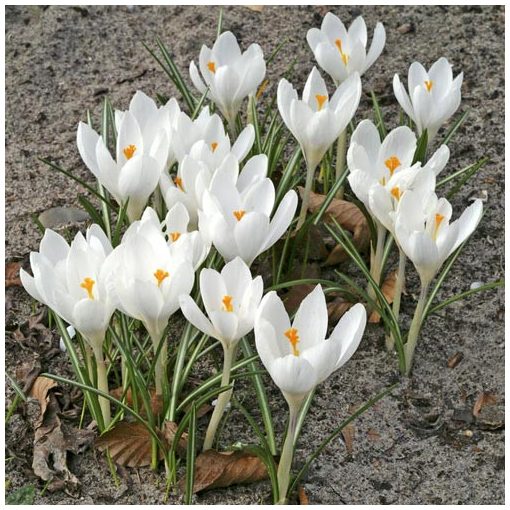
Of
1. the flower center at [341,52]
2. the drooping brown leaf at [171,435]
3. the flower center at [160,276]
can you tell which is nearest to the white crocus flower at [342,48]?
the flower center at [341,52]

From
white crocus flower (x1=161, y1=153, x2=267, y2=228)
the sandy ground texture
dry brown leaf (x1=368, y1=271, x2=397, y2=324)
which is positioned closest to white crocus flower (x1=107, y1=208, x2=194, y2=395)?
white crocus flower (x1=161, y1=153, x2=267, y2=228)

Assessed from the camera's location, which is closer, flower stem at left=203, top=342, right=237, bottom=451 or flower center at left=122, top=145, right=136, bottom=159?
flower stem at left=203, top=342, right=237, bottom=451

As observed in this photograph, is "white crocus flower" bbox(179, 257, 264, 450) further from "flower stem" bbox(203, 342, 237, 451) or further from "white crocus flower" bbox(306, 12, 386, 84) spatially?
"white crocus flower" bbox(306, 12, 386, 84)

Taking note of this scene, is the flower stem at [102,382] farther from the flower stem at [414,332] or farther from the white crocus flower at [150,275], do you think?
the flower stem at [414,332]

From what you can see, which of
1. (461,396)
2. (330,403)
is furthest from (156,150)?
(461,396)

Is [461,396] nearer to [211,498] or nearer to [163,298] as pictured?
[211,498]

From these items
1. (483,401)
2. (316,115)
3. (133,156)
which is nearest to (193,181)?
(133,156)
